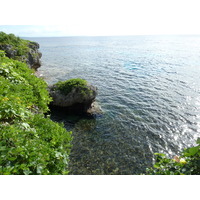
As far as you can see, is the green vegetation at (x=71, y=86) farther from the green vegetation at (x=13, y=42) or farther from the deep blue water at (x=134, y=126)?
the green vegetation at (x=13, y=42)

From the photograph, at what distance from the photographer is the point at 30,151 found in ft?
16.1

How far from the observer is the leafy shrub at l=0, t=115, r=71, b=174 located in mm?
4305

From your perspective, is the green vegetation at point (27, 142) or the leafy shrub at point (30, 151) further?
the green vegetation at point (27, 142)

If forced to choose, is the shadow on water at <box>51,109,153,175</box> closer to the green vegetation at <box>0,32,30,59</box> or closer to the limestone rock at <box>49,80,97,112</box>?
the limestone rock at <box>49,80,97,112</box>

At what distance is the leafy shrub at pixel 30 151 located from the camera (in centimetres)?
430

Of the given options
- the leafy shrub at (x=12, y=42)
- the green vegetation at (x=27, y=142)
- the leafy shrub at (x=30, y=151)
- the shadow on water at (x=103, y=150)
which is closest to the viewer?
the leafy shrub at (x=30, y=151)

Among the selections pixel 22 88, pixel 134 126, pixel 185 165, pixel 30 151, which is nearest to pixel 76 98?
pixel 134 126

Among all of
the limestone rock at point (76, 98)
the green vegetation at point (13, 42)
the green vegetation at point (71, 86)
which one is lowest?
the limestone rock at point (76, 98)

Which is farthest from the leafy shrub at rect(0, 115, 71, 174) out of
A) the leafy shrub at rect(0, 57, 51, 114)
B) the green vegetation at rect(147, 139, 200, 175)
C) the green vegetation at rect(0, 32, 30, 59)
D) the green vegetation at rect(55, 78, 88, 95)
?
the green vegetation at rect(0, 32, 30, 59)

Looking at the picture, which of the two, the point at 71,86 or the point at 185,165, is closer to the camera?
the point at 185,165

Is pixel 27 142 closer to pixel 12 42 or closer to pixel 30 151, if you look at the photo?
pixel 30 151

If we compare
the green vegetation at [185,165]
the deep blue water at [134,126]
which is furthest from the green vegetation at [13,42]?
the green vegetation at [185,165]

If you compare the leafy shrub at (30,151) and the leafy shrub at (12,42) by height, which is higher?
the leafy shrub at (12,42)

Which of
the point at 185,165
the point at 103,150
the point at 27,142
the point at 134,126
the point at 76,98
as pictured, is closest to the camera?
the point at 185,165
